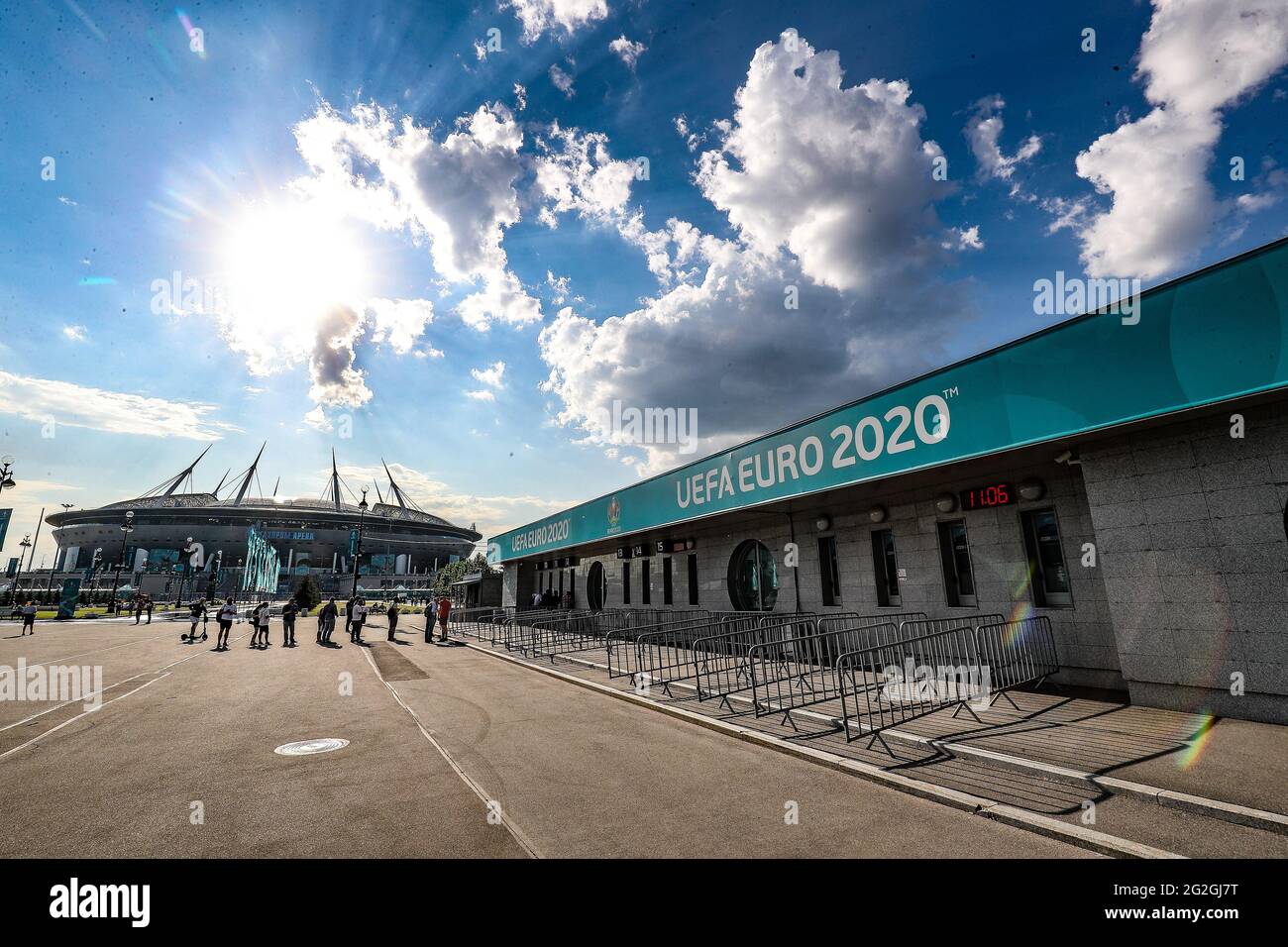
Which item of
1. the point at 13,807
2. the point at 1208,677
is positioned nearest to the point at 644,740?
the point at 13,807

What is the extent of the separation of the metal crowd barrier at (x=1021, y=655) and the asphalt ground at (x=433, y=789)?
5012 millimetres

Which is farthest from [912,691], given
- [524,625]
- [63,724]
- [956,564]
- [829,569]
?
[524,625]

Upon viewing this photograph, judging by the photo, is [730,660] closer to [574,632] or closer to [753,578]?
[753,578]

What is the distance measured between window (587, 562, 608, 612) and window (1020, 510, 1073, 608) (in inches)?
777

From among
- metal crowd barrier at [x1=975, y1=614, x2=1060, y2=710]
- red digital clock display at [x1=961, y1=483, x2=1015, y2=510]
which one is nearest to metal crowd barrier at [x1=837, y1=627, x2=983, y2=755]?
metal crowd barrier at [x1=975, y1=614, x2=1060, y2=710]

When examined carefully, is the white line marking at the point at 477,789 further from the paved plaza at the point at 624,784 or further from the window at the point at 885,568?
the window at the point at 885,568

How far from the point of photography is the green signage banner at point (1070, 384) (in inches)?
240

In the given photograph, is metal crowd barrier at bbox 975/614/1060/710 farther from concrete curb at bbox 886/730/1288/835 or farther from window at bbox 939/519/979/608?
concrete curb at bbox 886/730/1288/835

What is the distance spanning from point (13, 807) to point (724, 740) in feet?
25.3

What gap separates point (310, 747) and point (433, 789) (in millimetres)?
3008

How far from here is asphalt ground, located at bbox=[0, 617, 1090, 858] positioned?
14.3ft

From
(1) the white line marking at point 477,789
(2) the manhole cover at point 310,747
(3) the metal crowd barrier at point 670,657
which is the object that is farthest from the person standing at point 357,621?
(2) the manhole cover at point 310,747
